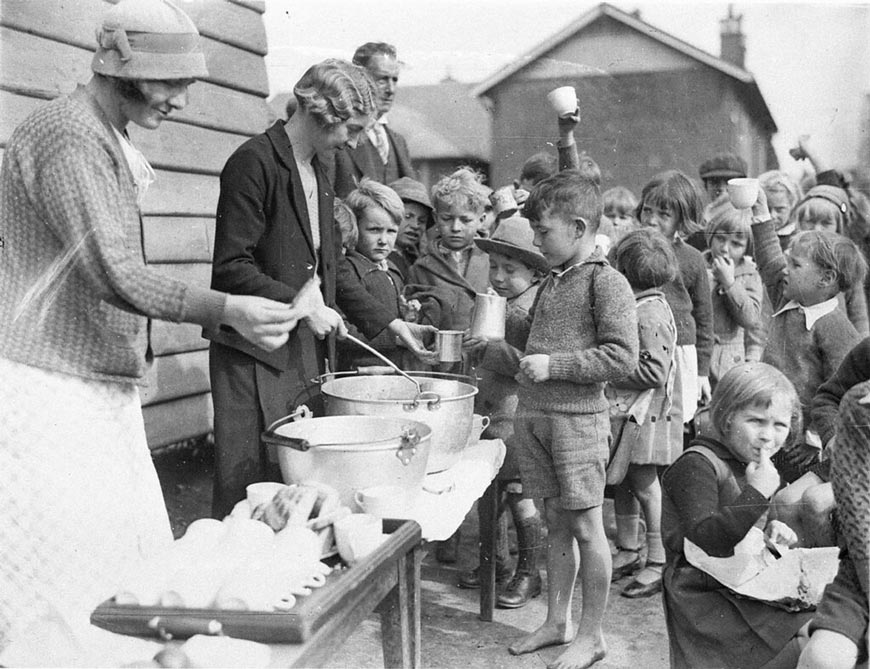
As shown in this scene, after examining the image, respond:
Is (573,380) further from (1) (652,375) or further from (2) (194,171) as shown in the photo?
(2) (194,171)

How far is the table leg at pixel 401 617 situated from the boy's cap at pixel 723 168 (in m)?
4.02

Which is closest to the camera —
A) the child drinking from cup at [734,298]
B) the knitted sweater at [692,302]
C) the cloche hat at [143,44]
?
the cloche hat at [143,44]

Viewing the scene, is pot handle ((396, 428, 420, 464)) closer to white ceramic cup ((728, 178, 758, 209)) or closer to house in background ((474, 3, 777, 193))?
white ceramic cup ((728, 178, 758, 209))

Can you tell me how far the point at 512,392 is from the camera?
11.7 feet

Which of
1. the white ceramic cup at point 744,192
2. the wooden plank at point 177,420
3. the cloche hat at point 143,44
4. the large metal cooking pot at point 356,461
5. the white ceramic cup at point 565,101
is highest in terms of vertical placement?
the white ceramic cup at point 565,101

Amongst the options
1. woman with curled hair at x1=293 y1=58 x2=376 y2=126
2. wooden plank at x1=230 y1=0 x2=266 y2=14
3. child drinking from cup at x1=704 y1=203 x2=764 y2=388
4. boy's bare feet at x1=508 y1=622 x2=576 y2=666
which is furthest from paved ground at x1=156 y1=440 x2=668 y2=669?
wooden plank at x1=230 y1=0 x2=266 y2=14

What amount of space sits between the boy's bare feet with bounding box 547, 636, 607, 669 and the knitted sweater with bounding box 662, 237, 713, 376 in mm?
1565

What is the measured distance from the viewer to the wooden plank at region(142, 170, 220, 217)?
3807 mm

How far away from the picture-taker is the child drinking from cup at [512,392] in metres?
3.49

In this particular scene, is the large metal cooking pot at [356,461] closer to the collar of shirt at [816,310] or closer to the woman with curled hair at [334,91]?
the woman with curled hair at [334,91]

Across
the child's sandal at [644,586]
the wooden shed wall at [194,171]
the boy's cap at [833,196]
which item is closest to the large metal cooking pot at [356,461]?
the wooden shed wall at [194,171]

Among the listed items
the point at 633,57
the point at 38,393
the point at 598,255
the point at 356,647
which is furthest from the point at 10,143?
the point at 633,57

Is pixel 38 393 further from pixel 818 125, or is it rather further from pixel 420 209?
pixel 818 125

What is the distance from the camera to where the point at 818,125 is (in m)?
4.85
